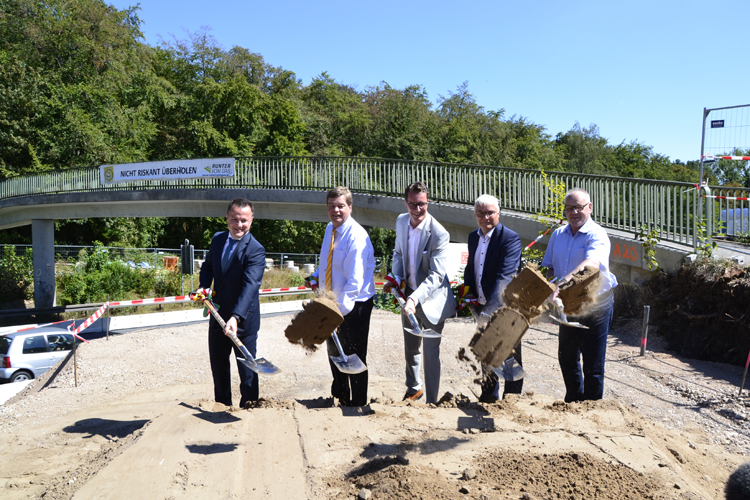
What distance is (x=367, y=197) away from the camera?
55.1 feet

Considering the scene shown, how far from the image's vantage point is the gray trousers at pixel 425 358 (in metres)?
4.64

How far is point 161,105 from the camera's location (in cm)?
3666

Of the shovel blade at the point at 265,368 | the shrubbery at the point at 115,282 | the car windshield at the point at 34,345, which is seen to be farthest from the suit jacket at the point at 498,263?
the shrubbery at the point at 115,282

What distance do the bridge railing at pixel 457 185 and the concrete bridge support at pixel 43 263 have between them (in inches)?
70.0

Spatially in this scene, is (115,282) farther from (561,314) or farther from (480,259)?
(561,314)

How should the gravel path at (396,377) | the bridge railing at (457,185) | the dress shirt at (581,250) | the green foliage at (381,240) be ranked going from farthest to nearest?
1. the green foliage at (381,240)
2. the bridge railing at (457,185)
3. the gravel path at (396,377)
4. the dress shirt at (581,250)

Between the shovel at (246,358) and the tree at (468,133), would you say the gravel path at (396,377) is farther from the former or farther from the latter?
the tree at (468,133)

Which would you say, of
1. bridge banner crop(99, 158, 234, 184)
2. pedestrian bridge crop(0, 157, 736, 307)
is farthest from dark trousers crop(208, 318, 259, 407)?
bridge banner crop(99, 158, 234, 184)

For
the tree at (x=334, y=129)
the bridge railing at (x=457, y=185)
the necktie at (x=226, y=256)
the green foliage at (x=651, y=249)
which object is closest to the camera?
the necktie at (x=226, y=256)

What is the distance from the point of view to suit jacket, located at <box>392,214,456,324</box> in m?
4.48

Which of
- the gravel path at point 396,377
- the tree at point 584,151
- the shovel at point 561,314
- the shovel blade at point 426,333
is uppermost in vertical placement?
the tree at point 584,151

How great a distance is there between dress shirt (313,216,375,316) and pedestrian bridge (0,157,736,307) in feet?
23.0

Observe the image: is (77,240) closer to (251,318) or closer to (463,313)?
(463,313)

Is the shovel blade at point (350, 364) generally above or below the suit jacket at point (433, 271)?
below
